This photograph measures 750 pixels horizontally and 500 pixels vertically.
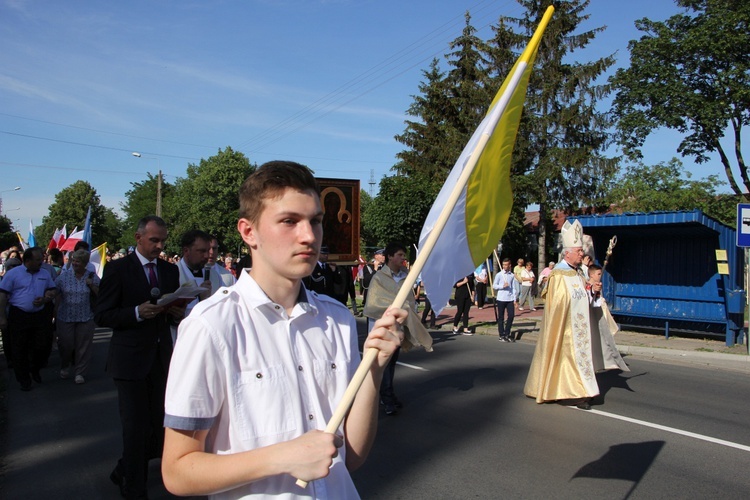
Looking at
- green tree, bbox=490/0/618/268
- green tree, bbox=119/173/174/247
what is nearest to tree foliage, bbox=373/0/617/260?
green tree, bbox=490/0/618/268

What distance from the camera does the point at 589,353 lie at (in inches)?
292

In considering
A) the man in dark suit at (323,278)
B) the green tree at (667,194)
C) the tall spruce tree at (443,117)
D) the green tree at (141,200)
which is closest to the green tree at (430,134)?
the tall spruce tree at (443,117)

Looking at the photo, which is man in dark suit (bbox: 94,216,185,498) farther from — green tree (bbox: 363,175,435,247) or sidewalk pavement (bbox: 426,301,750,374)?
green tree (bbox: 363,175,435,247)

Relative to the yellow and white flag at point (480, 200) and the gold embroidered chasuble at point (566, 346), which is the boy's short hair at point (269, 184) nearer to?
the yellow and white flag at point (480, 200)

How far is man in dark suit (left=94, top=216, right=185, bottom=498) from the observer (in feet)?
13.9

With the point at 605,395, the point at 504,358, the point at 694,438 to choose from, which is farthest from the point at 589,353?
the point at 504,358

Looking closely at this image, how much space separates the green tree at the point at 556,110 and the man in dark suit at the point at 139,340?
2675cm

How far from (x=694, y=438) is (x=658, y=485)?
1.56m

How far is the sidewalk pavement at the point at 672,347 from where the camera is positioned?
35.1ft

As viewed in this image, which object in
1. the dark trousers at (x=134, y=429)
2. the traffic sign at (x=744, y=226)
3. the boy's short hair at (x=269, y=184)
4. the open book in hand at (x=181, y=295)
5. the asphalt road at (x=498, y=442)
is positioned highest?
the traffic sign at (x=744, y=226)

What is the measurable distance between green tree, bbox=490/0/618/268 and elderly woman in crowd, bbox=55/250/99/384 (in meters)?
24.1

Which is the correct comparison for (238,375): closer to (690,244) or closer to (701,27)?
(690,244)

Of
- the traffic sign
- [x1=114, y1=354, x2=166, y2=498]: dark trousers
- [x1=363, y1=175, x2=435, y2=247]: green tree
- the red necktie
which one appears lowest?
[x1=114, y1=354, x2=166, y2=498]: dark trousers

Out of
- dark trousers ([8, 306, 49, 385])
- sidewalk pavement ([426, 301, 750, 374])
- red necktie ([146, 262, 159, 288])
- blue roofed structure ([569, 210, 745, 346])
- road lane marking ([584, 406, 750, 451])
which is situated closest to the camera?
red necktie ([146, 262, 159, 288])
